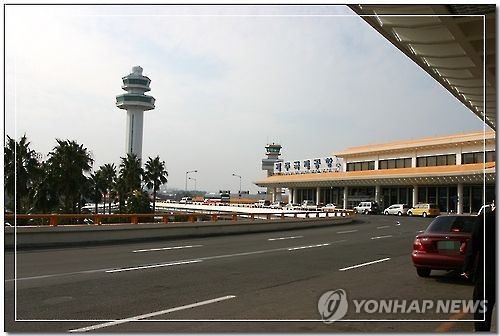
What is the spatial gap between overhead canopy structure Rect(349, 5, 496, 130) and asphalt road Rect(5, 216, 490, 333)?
339 cm

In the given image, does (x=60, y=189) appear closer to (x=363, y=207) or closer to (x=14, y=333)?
(x=14, y=333)

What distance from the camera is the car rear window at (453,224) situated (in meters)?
10.1

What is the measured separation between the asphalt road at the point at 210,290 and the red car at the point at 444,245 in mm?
382

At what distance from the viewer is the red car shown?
9820 millimetres

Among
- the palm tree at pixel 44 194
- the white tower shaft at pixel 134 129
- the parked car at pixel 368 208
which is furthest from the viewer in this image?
the parked car at pixel 368 208

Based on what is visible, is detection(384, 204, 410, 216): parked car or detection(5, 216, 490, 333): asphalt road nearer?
detection(5, 216, 490, 333): asphalt road

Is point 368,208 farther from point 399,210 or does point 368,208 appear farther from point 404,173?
point 404,173

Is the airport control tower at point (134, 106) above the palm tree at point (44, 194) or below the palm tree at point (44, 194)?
above

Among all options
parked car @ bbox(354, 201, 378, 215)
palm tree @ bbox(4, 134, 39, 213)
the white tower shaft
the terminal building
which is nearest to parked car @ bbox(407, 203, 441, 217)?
the terminal building

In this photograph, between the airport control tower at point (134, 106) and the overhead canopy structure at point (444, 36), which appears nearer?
the airport control tower at point (134, 106)

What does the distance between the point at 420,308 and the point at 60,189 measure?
30900 mm

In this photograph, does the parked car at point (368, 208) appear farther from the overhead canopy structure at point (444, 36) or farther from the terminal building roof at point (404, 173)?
the overhead canopy structure at point (444, 36)

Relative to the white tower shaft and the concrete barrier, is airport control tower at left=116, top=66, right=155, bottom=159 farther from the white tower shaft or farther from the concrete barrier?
the concrete barrier

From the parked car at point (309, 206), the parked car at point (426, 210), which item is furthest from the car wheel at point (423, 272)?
the parked car at point (309, 206)
